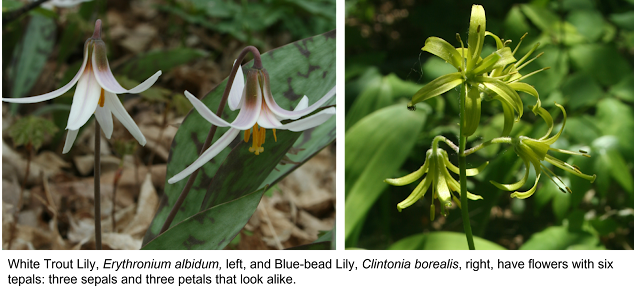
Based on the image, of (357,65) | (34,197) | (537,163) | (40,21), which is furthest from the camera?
(40,21)

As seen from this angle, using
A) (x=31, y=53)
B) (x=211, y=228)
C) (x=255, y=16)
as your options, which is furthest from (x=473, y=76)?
(x=31, y=53)

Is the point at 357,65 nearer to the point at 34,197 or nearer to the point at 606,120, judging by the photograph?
the point at 606,120

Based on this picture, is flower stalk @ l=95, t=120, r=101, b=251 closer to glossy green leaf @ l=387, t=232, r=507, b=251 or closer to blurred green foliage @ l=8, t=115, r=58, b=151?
blurred green foliage @ l=8, t=115, r=58, b=151

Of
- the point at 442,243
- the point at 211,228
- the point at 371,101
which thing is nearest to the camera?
the point at 211,228

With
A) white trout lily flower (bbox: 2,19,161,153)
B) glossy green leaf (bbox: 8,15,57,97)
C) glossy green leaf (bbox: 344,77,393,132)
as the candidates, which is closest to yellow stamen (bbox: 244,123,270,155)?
white trout lily flower (bbox: 2,19,161,153)

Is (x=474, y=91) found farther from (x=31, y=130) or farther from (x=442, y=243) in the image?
(x=31, y=130)

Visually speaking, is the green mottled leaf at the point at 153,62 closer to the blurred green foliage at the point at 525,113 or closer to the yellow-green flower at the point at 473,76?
the blurred green foliage at the point at 525,113
